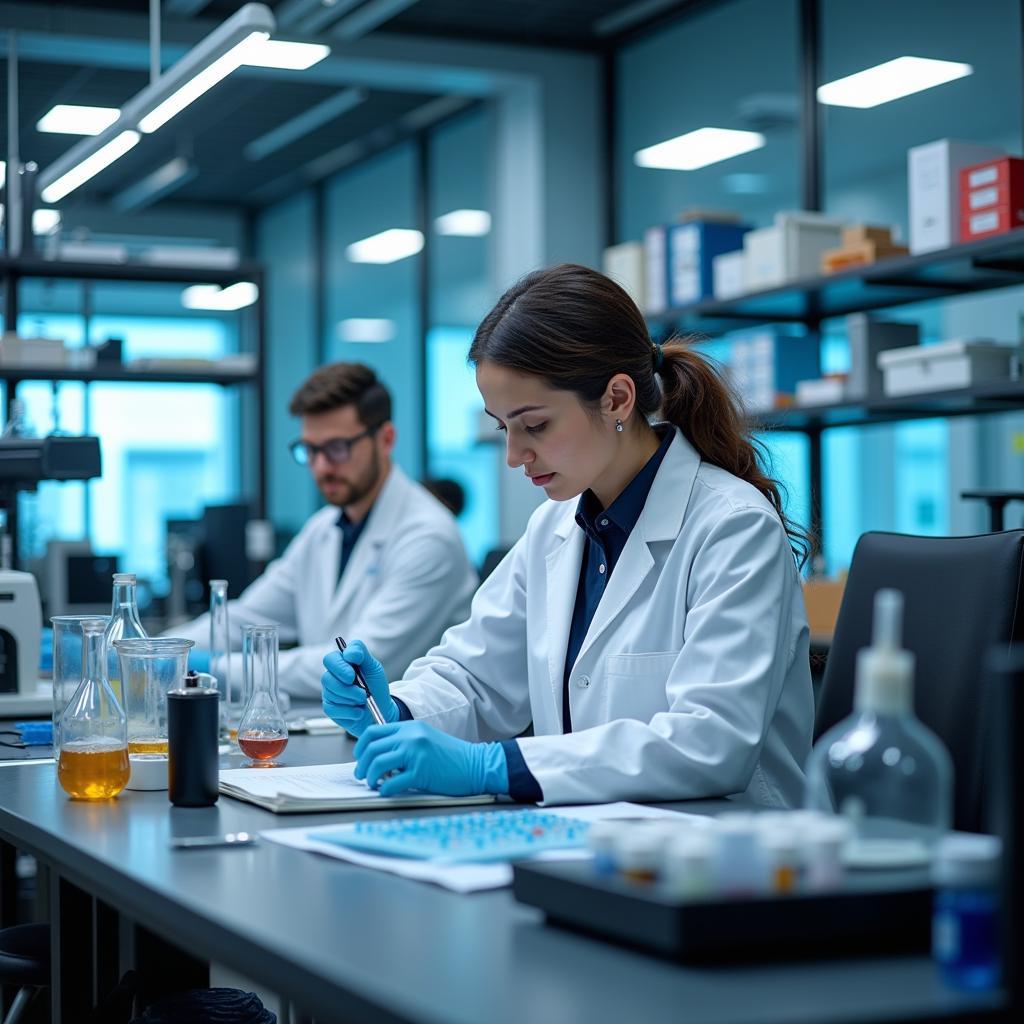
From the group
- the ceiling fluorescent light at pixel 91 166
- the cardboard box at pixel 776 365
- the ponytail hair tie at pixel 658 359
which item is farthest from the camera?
the cardboard box at pixel 776 365

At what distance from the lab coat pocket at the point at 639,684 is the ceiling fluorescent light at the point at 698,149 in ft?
12.2

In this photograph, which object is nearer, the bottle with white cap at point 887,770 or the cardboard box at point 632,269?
the bottle with white cap at point 887,770

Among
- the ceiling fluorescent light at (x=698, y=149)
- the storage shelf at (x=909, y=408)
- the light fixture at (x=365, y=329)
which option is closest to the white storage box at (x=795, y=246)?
the storage shelf at (x=909, y=408)

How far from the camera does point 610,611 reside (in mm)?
1825

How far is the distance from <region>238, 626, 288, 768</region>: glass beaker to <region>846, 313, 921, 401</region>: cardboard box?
2590 mm

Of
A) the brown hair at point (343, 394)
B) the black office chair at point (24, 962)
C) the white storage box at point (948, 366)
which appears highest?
the white storage box at point (948, 366)

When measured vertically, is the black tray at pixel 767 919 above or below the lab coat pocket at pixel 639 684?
below

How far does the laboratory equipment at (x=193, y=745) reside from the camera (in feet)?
4.91

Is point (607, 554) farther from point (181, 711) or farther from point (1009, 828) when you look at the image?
point (1009, 828)

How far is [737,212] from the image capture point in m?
5.18

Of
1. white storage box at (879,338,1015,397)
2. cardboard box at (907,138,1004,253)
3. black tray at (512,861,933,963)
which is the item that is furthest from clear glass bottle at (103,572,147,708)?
cardboard box at (907,138,1004,253)

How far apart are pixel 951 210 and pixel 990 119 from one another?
2.11 feet

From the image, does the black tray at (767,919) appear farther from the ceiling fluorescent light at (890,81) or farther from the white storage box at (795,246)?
the ceiling fluorescent light at (890,81)

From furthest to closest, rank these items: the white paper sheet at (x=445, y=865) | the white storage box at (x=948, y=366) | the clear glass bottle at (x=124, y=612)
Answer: the white storage box at (x=948, y=366) → the clear glass bottle at (x=124, y=612) → the white paper sheet at (x=445, y=865)
